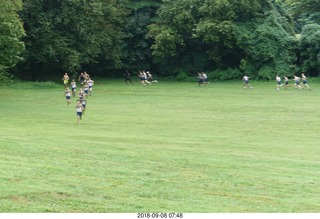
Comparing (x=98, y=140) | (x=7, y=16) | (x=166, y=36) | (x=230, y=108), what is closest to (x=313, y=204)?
(x=98, y=140)

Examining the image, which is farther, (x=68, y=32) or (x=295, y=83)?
(x=68, y=32)

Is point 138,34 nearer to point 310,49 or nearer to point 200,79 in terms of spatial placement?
Answer: point 200,79

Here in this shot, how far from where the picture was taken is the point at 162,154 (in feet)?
78.6

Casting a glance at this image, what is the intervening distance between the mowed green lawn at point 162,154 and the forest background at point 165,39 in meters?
11.7

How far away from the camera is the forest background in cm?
6025

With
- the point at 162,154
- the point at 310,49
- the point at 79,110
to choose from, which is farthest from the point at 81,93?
the point at 310,49

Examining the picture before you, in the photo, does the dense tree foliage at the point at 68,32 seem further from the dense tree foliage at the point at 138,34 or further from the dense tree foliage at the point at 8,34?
the dense tree foliage at the point at 8,34

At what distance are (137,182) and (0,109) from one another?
1022 inches

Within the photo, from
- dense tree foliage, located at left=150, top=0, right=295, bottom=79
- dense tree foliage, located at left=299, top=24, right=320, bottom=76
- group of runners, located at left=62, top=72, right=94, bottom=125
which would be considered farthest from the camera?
dense tree foliage, located at left=150, top=0, right=295, bottom=79

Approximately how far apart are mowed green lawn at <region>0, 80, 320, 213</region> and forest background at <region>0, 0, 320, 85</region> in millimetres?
11721

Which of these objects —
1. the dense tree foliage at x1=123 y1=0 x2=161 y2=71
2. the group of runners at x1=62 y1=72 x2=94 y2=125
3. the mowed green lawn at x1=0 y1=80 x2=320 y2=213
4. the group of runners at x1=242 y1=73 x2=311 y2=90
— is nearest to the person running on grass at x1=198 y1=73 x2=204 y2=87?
the group of runners at x1=242 y1=73 x2=311 y2=90

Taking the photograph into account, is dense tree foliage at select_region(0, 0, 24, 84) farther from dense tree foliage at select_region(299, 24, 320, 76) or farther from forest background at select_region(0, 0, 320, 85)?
dense tree foliage at select_region(299, 24, 320, 76)

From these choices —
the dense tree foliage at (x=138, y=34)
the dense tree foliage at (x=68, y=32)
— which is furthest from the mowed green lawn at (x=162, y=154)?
the dense tree foliage at (x=138, y=34)

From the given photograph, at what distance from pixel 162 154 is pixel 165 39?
3947 centimetres
